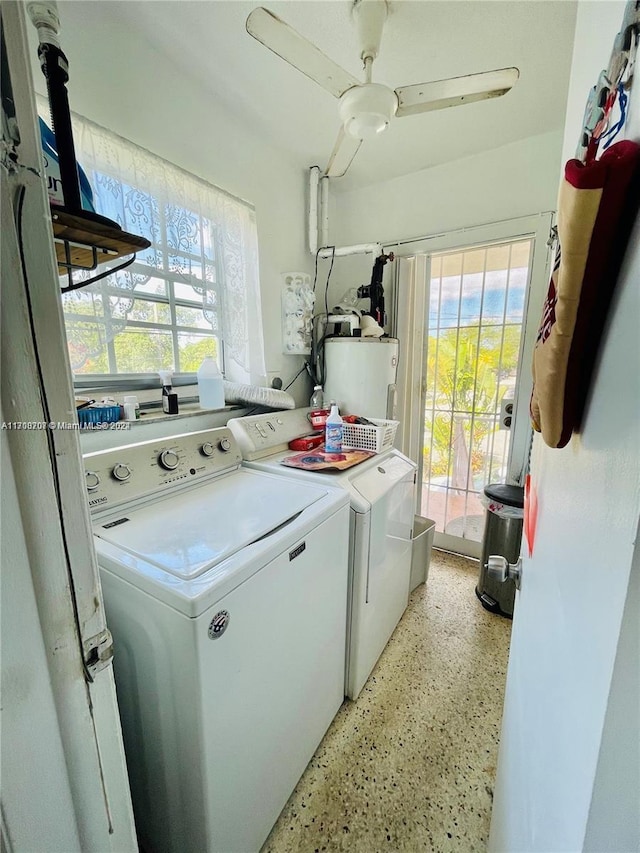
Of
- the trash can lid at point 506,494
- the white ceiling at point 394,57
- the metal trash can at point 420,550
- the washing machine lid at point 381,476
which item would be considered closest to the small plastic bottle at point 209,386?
the washing machine lid at point 381,476

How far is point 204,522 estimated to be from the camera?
40.1 inches

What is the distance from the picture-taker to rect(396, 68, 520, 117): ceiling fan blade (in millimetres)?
1135

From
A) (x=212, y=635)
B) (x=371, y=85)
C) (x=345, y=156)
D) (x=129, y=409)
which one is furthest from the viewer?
(x=345, y=156)

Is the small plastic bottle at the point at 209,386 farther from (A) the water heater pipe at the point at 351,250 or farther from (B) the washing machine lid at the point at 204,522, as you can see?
(A) the water heater pipe at the point at 351,250

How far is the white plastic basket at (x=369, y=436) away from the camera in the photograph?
178 centimetres

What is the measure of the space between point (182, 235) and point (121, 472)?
3.83ft

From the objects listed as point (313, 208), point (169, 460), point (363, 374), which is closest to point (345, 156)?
point (313, 208)

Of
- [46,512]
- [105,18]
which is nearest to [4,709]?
[46,512]

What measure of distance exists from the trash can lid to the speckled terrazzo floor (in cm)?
73

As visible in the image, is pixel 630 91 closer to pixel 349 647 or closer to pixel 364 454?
pixel 364 454

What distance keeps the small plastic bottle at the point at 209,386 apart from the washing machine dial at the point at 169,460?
566 millimetres

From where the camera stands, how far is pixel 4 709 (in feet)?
1.28

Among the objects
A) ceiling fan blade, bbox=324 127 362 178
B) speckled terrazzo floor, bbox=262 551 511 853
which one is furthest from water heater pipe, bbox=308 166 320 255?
speckled terrazzo floor, bbox=262 551 511 853

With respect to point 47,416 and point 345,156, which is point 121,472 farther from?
point 345,156
